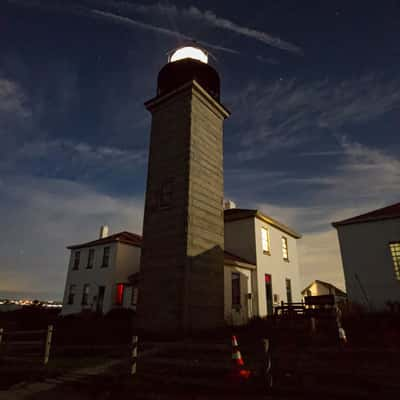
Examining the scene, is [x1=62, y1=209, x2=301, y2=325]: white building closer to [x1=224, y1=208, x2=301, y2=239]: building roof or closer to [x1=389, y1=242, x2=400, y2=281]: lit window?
[x1=224, y1=208, x2=301, y2=239]: building roof

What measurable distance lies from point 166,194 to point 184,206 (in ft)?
4.95

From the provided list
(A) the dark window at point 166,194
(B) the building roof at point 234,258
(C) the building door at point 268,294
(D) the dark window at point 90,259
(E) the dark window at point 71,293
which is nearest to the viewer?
(A) the dark window at point 166,194

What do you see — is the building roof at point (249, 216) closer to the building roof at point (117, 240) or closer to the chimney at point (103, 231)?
the building roof at point (117, 240)

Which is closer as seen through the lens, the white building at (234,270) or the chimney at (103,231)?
the white building at (234,270)

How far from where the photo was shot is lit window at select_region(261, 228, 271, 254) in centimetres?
2078

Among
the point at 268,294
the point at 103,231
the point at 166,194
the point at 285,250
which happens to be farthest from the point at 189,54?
the point at 103,231

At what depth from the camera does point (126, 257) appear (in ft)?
87.5

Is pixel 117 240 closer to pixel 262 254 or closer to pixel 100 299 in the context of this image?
pixel 100 299

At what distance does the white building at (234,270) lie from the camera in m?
18.0

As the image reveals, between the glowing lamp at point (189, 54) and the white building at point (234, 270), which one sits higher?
the glowing lamp at point (189, 54)

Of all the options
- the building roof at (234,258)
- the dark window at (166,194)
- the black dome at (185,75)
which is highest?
the black dome at (185,75)

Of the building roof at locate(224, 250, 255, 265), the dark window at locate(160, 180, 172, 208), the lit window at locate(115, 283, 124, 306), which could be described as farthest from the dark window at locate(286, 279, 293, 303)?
the lit window at locate(115, 283, 124, 306)

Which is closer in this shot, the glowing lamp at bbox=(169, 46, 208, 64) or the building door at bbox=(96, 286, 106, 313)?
the glowing lamp at bbox=(169, 46, 208, 64)

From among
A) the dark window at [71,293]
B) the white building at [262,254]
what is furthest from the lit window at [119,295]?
the white building at [262,254]
